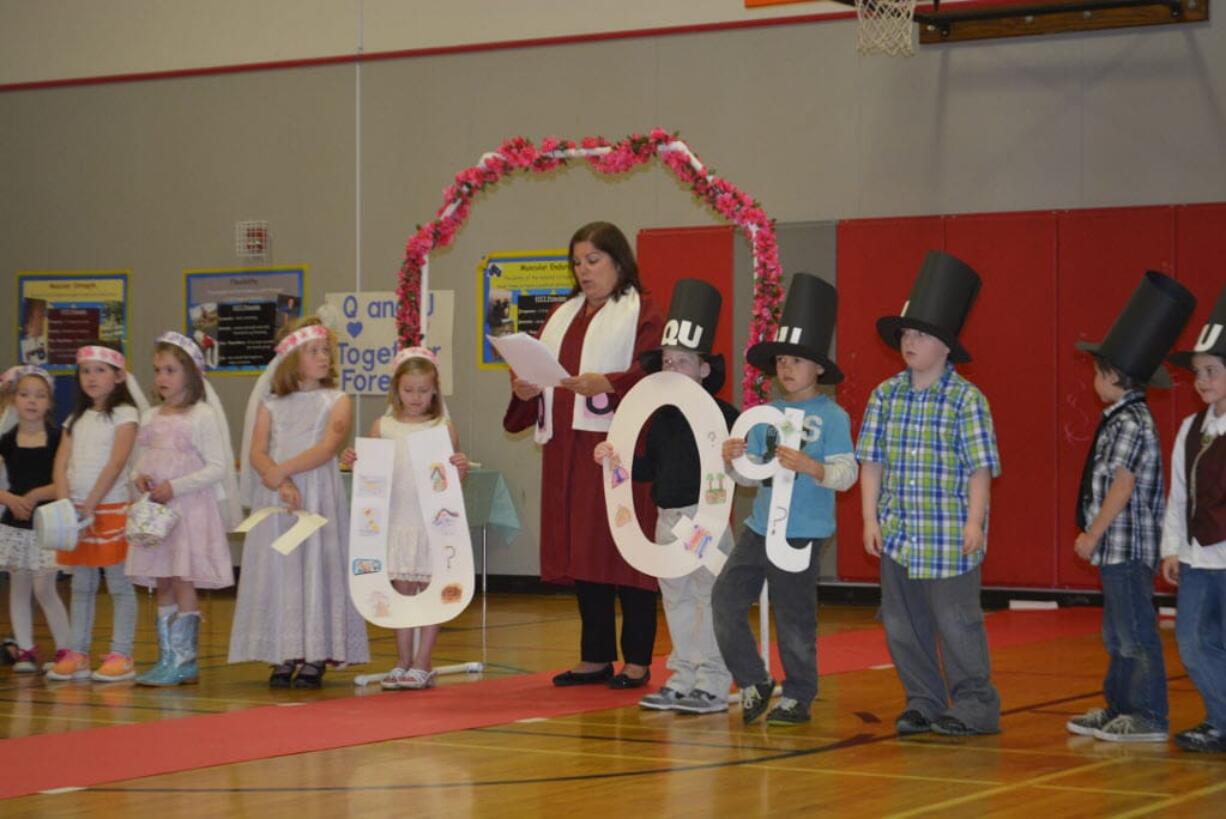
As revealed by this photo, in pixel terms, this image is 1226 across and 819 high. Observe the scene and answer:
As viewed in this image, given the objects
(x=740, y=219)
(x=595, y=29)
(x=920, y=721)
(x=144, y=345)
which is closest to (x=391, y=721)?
(x=920, y=721)

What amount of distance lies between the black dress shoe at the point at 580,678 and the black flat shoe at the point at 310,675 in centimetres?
101

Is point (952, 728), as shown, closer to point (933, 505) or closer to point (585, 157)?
point (933, 505)

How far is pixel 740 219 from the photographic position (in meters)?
7.65

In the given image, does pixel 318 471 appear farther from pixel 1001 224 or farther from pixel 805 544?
Result: pixel 1001 224

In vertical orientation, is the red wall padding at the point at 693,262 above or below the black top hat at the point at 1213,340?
A: above

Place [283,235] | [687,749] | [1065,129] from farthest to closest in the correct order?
[283,235] < [1065,129] < [687,749]

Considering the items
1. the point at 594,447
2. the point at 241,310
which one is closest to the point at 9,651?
the point at 594,447

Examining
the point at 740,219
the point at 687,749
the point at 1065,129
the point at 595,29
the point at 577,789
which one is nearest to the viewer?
the point at 577,789

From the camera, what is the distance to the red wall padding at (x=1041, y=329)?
1109cm

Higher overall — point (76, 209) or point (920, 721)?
point (76, 209)

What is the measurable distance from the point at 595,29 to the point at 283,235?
9.73ft

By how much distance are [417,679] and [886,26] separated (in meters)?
5.79

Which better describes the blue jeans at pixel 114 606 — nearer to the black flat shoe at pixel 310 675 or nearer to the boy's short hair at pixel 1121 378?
the black flat shoe at pixel 310 675

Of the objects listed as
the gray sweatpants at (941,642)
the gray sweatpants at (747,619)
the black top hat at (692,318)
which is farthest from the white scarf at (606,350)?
the gray sweatpants at (941,642)
